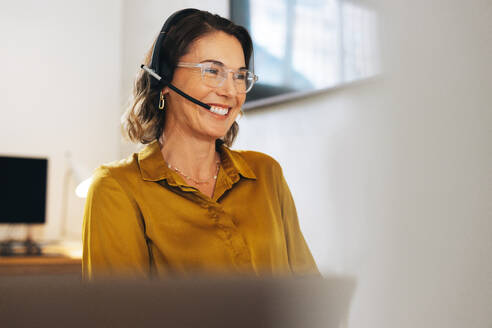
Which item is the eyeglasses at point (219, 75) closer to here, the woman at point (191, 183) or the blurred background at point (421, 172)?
the woman at point (191, 183)

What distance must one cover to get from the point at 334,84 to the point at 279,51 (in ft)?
0.98

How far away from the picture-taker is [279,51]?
119 cm

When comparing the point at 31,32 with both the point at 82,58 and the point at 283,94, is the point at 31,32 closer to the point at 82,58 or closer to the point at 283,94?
the point at 82,58

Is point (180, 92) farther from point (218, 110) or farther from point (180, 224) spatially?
point (180, 224)

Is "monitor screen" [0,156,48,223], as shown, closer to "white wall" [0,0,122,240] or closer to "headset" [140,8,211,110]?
"white wall" [0,0,122,240]

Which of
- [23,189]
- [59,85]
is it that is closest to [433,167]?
[23,189]

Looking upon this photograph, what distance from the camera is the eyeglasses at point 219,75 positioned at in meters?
0.74

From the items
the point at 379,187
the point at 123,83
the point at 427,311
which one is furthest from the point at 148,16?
the point at 427,311

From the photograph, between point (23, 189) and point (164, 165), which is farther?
point (23, 189)

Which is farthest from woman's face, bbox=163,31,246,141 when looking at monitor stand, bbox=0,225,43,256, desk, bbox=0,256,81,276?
monitor stand, bbox=0,225,43,256

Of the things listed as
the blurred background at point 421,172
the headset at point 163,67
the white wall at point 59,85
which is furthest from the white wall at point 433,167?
the white wall at point 59,85

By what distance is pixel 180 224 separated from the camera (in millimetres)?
706

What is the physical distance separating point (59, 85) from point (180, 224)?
1984 millimetres

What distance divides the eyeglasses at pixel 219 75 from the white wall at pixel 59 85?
1.86m
